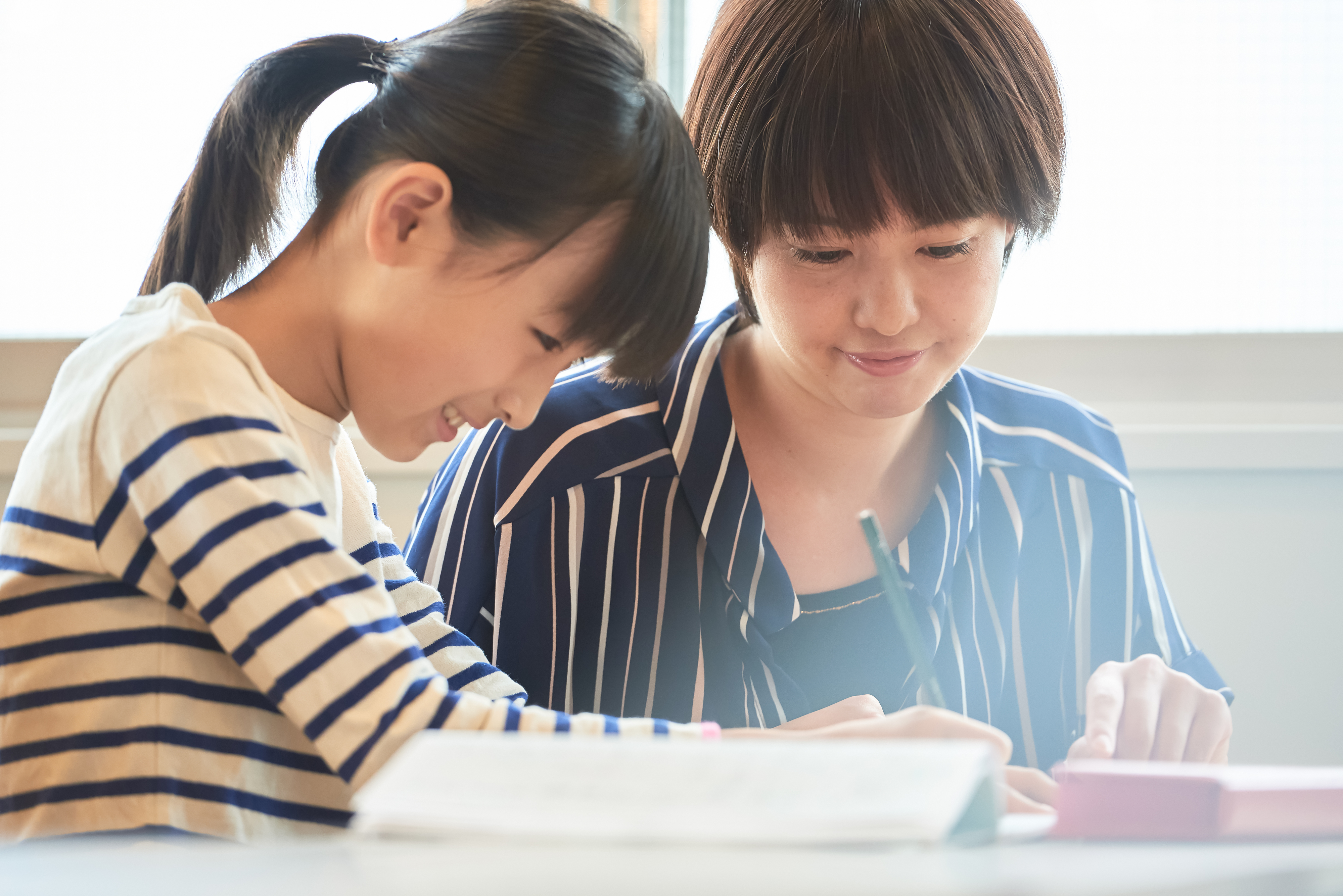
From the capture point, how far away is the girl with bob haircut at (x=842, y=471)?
2.73 ft

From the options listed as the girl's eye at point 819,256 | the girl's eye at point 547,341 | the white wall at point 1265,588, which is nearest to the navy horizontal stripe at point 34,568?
the girl's eye at point 547,341

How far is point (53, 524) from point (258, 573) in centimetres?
15

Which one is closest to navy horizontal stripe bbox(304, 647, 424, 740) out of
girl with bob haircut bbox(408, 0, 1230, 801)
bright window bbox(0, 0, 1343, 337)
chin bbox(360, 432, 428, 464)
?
chin bbox(360, 432, 428, 464)

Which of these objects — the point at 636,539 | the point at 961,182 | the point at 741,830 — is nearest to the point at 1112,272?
the point at 961,182

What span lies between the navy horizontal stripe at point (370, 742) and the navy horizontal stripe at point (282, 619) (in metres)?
0.06

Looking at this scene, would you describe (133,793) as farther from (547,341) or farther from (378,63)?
(378,63)

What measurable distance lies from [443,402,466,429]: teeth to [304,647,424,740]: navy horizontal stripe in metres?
0.26

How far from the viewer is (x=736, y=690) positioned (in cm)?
91

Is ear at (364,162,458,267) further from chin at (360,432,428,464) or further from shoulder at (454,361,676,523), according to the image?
shoulder at (454,361,676,523)

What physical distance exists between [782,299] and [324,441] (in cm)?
37

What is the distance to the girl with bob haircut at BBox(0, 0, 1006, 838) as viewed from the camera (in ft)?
1.85

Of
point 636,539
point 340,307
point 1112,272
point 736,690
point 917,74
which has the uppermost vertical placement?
point 917,74

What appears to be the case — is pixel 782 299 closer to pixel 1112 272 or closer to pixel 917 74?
pixel 917 74

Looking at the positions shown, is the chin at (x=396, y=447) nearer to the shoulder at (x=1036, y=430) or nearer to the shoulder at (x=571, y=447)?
the shoulder at (x=571, y=447)
